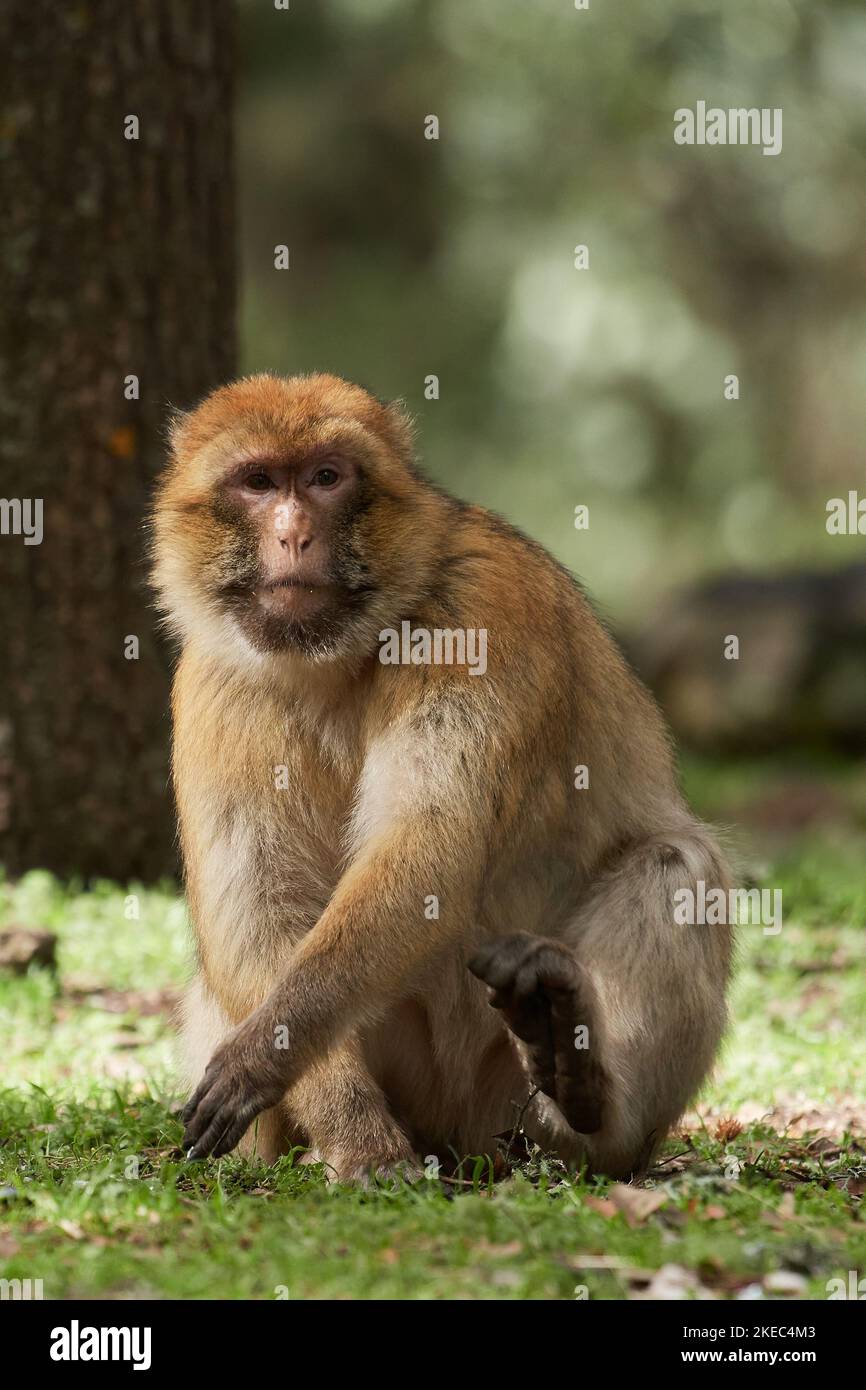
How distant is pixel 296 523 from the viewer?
4625mm

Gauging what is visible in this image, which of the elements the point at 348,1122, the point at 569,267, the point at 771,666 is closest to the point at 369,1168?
the point at 348,1122

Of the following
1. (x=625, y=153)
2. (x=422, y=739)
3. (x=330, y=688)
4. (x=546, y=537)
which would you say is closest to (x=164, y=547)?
(x=330, y=688)

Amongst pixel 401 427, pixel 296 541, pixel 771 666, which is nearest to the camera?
pixel 296 541

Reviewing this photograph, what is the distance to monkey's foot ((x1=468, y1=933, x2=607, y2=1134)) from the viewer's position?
4352 mm

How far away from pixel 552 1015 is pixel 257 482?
1.62 m

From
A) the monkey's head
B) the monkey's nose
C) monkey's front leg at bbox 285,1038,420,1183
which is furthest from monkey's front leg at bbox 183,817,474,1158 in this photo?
the monkey's nose

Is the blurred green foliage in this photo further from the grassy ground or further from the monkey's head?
the monkey's head

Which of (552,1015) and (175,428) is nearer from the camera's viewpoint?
(552,1015)

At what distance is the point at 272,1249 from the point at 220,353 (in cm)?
553

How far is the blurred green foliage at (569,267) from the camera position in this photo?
1977 cm

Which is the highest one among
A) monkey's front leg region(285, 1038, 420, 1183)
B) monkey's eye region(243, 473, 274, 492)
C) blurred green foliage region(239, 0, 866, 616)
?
blurred green foliage region(239, 0, 866, 616)

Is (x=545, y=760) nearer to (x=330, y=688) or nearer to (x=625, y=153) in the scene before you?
(x=330, y=688)

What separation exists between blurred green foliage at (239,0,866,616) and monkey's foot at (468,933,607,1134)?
14.5 metres

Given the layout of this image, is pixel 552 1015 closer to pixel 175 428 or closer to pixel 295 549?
pixel 295 549
